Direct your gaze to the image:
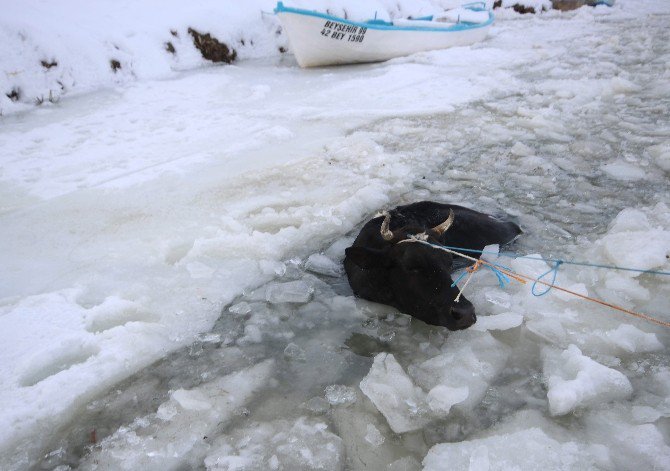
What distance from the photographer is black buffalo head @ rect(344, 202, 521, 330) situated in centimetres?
227

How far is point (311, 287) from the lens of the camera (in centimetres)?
279

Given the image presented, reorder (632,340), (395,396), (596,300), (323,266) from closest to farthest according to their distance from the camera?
(395,396)
(632,340)
(596,300)
(323,266)

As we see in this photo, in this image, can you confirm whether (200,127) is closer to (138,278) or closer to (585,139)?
(138,278)

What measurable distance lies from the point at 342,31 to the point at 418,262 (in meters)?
7.46

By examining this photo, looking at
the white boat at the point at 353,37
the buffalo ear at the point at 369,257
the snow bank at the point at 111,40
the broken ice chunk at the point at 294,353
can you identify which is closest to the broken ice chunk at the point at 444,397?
the broken ice chunk at the point at 294,353

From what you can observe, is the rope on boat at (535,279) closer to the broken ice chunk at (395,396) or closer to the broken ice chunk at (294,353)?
the broken ice chunk at (395,396)

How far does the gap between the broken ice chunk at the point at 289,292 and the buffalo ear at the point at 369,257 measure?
1.21ft

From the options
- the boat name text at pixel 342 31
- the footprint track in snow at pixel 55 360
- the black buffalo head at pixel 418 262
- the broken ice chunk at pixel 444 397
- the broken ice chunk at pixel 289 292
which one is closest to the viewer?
the broken ice chunk at pixel 444 397

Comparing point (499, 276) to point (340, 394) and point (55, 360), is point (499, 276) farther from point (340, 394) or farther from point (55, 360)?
point (55, 360)

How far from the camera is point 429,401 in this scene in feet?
6.45

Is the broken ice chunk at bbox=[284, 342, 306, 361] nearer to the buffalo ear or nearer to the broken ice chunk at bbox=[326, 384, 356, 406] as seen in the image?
the broken ice chunk at bbox=[326, 384, 356, 406]

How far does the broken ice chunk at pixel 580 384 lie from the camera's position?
1896 millimetres

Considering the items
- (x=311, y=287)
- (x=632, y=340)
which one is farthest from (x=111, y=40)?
(x=632, y=340)

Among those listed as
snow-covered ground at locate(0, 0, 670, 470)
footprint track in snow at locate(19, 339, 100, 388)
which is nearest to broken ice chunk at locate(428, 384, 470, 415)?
snow-covered ground at locate(0, 0, 670, 470)
